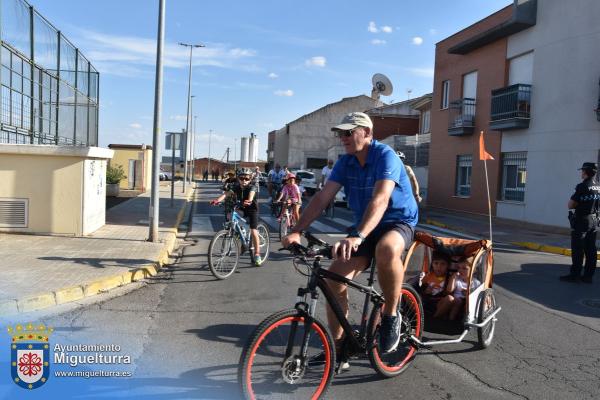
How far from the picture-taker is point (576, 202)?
8.49 metres

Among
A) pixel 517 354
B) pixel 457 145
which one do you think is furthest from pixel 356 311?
pixel 457 145

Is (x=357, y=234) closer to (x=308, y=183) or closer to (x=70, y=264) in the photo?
(x=70, y=264)

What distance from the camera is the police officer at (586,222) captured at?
8.38 m

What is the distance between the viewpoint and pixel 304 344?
3535mm

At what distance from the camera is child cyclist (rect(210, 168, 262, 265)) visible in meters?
8.80

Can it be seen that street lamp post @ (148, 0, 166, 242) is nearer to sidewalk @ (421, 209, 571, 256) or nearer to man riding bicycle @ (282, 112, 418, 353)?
man riding bicycle @ (282, 112, 418, 353)

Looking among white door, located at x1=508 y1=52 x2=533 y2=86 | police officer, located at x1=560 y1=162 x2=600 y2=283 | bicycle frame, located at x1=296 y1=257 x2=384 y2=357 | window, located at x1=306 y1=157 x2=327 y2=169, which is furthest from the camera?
window, located at x1=306 y1=157 x2=327 y2=169

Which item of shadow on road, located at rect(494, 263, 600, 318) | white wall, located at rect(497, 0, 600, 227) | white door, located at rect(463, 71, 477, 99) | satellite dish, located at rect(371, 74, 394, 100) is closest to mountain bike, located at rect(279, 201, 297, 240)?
shadow on road, located at rect(494, 263, 600, 318)

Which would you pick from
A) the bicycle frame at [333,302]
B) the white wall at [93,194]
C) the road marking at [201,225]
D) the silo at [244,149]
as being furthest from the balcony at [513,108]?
the silo at [244,149]

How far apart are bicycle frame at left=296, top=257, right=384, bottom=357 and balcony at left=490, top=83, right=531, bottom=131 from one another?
16190mm

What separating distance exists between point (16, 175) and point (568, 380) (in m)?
9.82

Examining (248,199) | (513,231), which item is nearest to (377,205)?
(248,199)

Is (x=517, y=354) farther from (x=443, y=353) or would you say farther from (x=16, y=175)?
(x=16, y=175)

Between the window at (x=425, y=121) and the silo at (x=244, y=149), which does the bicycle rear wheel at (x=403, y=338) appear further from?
the silo at (x=244, y=149)
